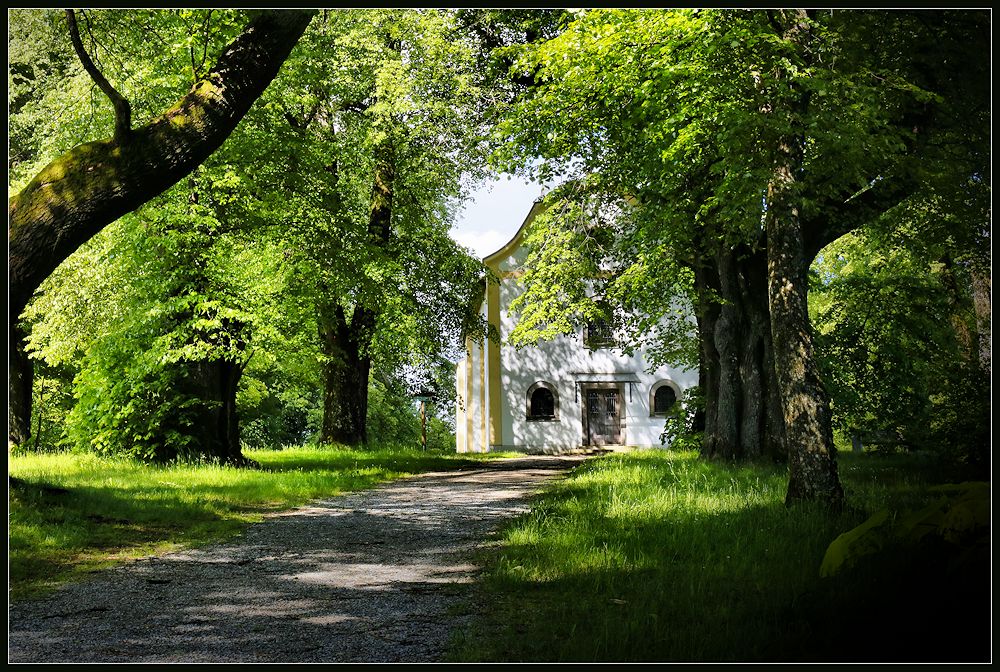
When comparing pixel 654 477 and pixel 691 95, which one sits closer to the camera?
pixel 691 95

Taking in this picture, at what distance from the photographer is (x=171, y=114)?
22.7 ft

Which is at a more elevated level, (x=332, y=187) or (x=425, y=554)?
(x=332, y=187)

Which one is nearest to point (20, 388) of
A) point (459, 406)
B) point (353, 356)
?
point (353, 356)

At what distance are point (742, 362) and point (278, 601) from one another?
34.3 feet

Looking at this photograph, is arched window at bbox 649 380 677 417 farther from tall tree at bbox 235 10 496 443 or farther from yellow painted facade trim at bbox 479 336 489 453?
tall tree at bbox 235 10 496 443

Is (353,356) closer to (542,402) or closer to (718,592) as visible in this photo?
(542,402)

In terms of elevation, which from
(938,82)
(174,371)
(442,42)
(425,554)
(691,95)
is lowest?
(425,554)

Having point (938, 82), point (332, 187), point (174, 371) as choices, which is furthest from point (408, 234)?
point (938, 82)

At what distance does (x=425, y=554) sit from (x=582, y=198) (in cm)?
895

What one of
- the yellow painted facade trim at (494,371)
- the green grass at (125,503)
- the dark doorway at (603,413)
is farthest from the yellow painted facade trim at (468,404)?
the green grass at (125,503)

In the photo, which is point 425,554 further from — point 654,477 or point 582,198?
point 582,198

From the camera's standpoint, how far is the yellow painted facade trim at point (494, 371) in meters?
28.5

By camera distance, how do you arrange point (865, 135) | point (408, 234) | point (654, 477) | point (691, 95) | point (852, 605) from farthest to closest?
point (408, 234) → point (654, 477) → point (691, 95) → point (865, 135) → point (852, 605)

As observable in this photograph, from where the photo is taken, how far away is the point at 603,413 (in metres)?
29.4
